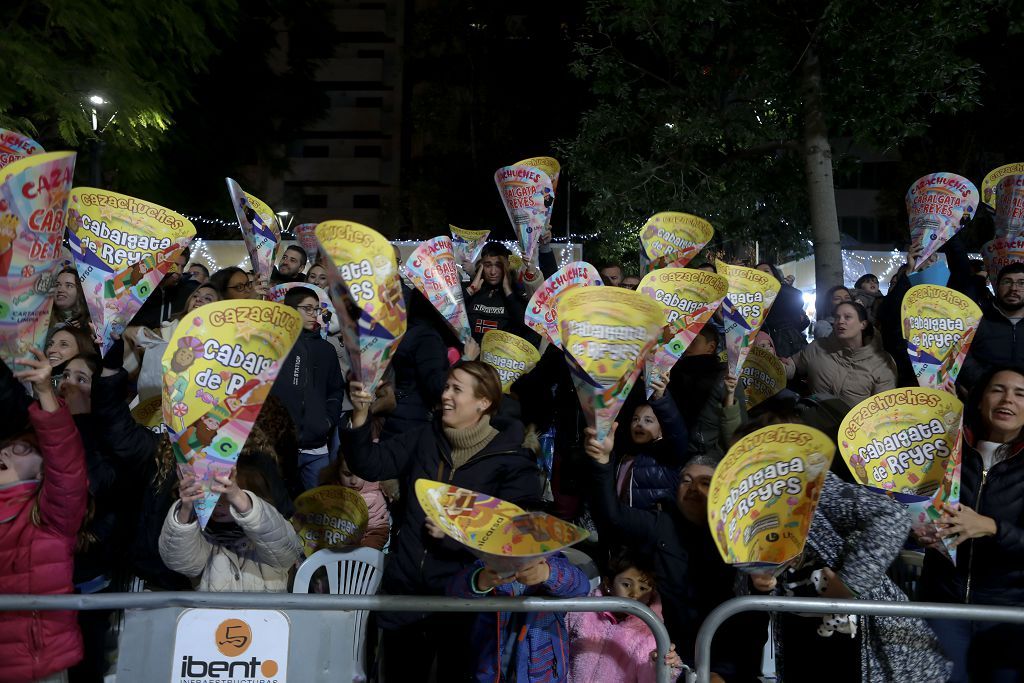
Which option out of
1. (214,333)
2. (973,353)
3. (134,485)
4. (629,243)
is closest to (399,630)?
(134,485)

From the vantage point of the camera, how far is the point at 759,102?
42.4 feet

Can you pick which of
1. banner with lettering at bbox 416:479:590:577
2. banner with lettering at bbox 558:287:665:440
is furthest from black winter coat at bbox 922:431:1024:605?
banner with lettering at bbox 416:479:590:577

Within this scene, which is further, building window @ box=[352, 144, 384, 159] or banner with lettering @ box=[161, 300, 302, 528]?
building window @ box=[352, 144, 384, 159]

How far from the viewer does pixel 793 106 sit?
11930mm

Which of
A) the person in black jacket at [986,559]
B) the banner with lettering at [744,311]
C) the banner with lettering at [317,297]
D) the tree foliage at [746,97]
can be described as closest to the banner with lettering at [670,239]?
the banner with lettering at [744,311]

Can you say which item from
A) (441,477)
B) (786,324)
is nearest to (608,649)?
(441,477)

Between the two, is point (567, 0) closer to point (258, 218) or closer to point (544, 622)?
point (258, 218)

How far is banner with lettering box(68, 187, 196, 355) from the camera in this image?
160 inches

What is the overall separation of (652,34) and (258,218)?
7.54 meters

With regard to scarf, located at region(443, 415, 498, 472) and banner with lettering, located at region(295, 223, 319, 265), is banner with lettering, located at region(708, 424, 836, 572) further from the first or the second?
banner with lettering, located at region(295, 223, 319, 265)

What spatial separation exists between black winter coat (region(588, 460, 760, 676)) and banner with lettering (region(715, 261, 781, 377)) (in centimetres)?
161

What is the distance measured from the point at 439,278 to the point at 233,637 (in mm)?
2966

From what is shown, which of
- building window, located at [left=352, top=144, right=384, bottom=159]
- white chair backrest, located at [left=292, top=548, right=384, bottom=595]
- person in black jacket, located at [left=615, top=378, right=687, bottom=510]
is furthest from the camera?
building window, located at [left=352, top=144, right=384, bottom=159]

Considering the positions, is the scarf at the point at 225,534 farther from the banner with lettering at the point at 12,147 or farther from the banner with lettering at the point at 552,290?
the banner with lettering at the point at 552,290
